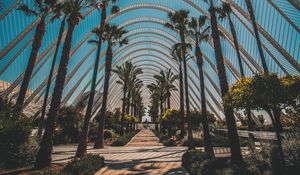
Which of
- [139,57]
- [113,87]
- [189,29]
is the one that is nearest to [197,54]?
[189,29]

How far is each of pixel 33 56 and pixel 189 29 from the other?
13038 millimetres

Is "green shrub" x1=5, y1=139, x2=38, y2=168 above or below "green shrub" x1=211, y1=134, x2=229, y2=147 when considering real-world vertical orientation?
below

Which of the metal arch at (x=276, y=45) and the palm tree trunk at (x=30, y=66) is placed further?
the metal arch at (x=276, y=45)

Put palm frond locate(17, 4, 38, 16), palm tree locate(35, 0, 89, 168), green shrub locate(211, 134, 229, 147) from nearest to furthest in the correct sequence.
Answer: palm tree locate(35, 0, 89, 168), palm frond locate(17, 4, 38, 16), green shrub locate(211, 134, 229, 147)

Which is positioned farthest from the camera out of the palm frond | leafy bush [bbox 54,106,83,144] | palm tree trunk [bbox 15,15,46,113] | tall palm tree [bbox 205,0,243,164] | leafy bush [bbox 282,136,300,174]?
leafy bush [bbox 54,106,83,144]

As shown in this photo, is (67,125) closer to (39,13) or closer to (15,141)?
(39,13)

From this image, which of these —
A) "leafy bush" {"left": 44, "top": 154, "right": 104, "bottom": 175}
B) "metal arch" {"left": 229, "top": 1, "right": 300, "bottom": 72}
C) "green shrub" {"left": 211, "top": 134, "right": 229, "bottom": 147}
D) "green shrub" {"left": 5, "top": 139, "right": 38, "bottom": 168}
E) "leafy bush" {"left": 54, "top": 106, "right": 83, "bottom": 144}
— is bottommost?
"leafy bush" {"left": 44, "top": 154, "right": 104, "bottom": 175}

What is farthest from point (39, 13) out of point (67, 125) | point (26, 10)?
point (67, 125)

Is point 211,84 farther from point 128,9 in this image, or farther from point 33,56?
point 33,56

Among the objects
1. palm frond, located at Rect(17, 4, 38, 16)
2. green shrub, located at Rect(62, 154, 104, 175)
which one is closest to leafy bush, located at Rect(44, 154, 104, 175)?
green shrub, located at Rect(62, 154, 104, 175)

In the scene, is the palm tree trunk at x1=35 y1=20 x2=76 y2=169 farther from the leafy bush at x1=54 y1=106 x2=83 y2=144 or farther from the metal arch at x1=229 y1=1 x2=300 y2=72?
the leafy bush at x1=54 y1=106 x2=83 y2=144

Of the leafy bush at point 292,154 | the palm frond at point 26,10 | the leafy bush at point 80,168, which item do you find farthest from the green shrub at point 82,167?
the palm frond at point 26,10

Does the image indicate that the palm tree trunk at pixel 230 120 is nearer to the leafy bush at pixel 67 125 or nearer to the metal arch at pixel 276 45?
the metal arch at pixel 276 45

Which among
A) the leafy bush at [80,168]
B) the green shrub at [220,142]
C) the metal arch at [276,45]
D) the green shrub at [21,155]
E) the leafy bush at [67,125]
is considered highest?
the metal arch at [276,45]
